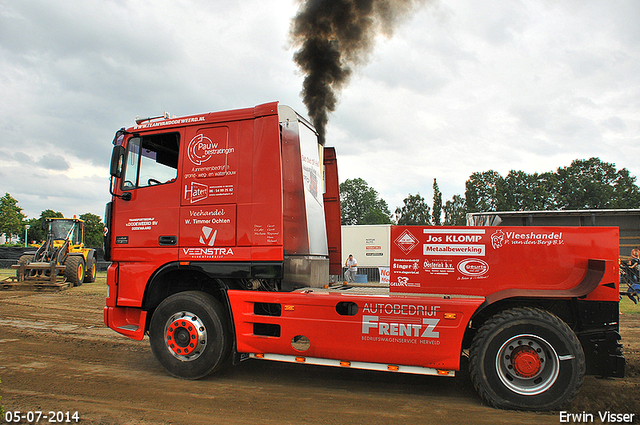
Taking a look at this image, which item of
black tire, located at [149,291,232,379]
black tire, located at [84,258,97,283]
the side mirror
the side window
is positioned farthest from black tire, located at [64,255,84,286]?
black tire, located at [149,291,232,379]

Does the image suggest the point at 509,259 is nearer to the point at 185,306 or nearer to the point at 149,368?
the point at 185,306

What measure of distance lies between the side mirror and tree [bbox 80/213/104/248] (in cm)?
7412

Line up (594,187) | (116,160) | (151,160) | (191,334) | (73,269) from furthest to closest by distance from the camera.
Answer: (594,187)
(73,269)
(151,160)
(116,160)
(191,334)

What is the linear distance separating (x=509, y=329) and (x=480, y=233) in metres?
1.00

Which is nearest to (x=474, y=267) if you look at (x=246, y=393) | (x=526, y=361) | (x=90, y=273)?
(x=526, y=361)

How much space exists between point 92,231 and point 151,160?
80.8 metres

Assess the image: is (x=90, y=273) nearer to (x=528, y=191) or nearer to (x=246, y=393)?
(x=246, y=393)

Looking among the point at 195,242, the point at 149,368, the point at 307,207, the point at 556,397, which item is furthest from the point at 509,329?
the point at 149,368

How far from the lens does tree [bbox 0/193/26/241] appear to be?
51.2 meters

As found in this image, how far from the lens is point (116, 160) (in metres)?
5.26

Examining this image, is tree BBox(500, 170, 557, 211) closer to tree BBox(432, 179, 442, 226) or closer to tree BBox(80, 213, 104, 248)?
tree BBox(432, 179, 442, 226)

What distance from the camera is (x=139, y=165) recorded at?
5418mm

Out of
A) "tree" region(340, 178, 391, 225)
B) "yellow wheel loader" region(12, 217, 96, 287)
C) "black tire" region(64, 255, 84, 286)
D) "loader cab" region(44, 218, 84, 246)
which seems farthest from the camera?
"tree" region(340, 178, 391, 225)

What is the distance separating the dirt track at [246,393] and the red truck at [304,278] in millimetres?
335
